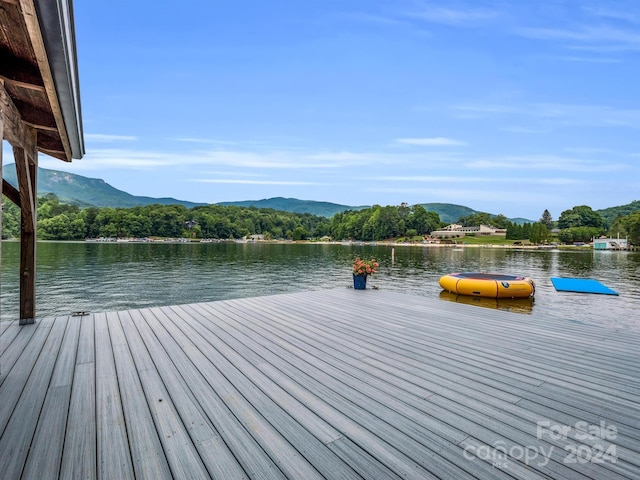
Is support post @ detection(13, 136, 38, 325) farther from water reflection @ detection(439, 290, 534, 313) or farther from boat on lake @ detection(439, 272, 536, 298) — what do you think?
boat on lake @ detection(439, 272, 536, 298)

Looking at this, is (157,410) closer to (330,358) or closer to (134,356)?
(134,356)

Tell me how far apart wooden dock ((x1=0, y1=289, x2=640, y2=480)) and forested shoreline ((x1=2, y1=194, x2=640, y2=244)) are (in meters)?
73.7

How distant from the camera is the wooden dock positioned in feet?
5.22

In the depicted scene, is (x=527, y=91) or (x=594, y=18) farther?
(x=527, y=91)

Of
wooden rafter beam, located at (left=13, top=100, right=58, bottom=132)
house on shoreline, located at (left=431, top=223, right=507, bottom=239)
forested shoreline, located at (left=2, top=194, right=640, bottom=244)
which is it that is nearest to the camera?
wooden rafter beam, located at (left=13, top=100, right=58, bottom=132)

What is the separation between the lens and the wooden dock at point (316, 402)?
5.22 feet

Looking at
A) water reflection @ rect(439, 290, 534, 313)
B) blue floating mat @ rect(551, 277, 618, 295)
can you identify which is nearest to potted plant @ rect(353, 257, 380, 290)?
water reflection @ rect(439, 290, 534, 313)

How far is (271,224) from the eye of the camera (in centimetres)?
12412

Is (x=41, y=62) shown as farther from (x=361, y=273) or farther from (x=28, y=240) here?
(x=361, y=273)

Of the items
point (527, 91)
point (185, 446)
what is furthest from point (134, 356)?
point (527, 91)

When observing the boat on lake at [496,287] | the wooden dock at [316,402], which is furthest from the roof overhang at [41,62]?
the boat on lake at [496,287]

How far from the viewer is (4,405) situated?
2.14m

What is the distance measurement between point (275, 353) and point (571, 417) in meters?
2.33

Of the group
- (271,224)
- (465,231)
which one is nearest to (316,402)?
(271,224)
